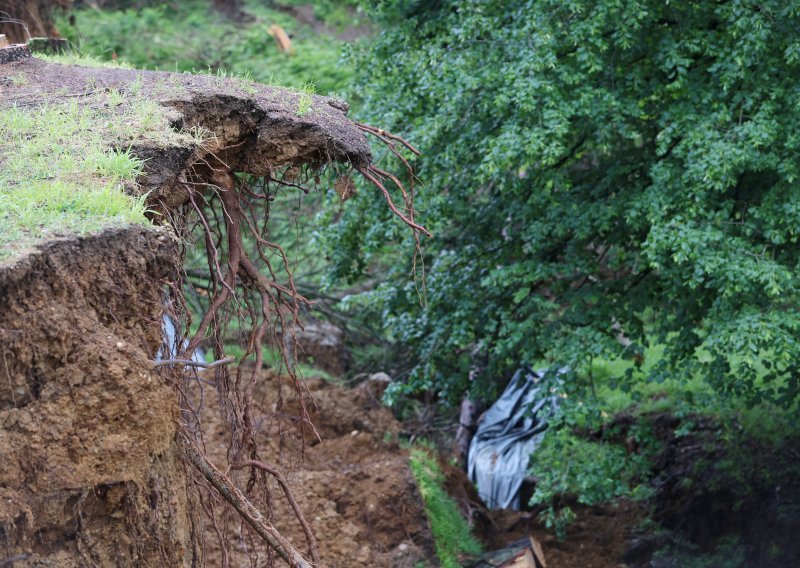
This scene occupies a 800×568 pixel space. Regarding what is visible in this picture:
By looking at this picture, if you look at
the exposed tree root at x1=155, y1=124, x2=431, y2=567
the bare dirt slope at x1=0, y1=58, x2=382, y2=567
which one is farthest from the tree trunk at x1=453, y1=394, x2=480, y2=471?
the bare dirt slope at x1=0, y1=58, x2=382, y2=567

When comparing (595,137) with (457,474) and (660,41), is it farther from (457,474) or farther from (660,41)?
(457,474)

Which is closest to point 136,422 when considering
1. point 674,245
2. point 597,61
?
point 674,245

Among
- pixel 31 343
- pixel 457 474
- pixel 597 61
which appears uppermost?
pixel 597 61

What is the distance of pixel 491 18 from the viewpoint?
6879 mm

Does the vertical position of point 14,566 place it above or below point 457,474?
above

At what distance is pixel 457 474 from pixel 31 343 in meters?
6.80

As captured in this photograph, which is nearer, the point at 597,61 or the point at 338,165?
the point at 338,165

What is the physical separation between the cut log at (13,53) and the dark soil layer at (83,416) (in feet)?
8.49

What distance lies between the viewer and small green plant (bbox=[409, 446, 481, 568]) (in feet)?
25.2

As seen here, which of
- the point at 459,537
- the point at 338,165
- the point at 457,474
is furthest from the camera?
the point at 457,474

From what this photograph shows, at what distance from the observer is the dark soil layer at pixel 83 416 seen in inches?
108

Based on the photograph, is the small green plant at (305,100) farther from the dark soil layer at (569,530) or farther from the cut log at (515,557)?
the dark soil layer at (569,530)

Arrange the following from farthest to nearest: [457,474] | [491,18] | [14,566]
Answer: [457,474] → [491,18] → [14,566]

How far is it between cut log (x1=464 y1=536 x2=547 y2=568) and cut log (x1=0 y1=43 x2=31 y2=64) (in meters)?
4.99
